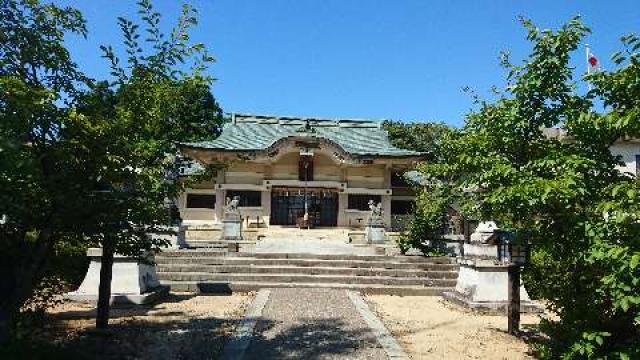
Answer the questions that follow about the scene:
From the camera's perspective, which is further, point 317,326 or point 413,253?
point 413,253

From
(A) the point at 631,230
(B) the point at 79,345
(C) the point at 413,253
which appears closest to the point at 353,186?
(C) the point at 413,253

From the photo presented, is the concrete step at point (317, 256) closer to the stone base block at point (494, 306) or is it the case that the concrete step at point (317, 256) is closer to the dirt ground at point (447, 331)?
the dirt ground at point (447, 331)

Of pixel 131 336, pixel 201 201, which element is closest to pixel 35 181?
pixel 131 336

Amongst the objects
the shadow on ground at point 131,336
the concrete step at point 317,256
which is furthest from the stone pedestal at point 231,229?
the shadow on ground at point 131,336

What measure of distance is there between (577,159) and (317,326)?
5.59 meters

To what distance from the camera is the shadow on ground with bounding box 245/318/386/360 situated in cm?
696

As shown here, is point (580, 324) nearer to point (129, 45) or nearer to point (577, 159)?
point (577, 159)

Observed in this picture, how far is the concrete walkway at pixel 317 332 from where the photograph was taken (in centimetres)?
704

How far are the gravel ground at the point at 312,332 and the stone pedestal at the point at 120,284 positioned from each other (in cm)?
277

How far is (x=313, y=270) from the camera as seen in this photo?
15297 mm

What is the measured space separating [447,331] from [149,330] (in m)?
5.14

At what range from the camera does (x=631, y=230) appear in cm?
410

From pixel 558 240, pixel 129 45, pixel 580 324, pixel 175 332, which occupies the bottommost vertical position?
pixel 175 332

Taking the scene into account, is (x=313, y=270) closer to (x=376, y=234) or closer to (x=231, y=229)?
(x=376, y=234)
